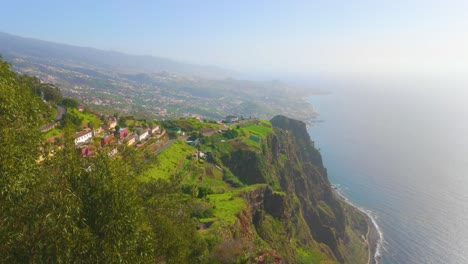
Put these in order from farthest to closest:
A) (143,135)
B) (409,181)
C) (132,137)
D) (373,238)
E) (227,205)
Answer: (409,181), (373,238), (143,135), (132,137), (227,205)

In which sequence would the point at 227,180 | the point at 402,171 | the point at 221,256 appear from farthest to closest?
the point at 402,171 < the point at 227,180 < the point at 221,256

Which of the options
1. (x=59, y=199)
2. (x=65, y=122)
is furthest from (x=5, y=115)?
(x=65, y=122)

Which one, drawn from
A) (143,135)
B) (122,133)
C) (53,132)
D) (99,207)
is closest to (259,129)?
(143,135)

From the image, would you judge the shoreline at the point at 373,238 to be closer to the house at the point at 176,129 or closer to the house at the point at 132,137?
the house at the point at 176,129

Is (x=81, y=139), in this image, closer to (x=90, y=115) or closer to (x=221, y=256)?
(x=90, y=115)

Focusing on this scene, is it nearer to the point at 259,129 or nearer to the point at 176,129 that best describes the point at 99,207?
the point at 176,129

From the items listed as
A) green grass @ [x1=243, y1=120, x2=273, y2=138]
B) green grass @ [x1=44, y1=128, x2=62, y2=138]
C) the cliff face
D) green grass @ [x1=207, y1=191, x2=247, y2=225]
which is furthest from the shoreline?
green grass @ [x1=44, y1=128, x2=62, y2=138]
